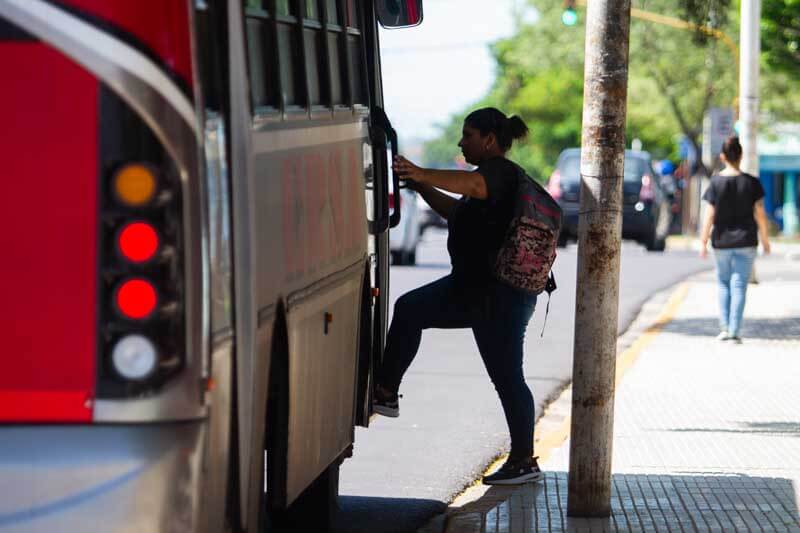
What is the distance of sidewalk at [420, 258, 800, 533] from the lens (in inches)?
302

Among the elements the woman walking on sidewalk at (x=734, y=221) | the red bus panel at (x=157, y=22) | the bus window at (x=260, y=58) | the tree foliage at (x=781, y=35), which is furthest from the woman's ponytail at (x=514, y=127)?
the tree foliage at (x=781, y=35)

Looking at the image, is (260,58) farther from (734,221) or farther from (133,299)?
(734,221)

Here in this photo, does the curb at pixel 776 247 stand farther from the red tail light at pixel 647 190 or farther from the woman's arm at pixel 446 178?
the woman's arm at pixel 446 178

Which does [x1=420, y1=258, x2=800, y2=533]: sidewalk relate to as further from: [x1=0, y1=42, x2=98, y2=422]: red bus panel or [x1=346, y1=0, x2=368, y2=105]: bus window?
[x1=0, y1=42, x2=98, y2=422]: red bus panel

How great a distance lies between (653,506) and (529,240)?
128 cm

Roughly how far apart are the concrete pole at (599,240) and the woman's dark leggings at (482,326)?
784mm

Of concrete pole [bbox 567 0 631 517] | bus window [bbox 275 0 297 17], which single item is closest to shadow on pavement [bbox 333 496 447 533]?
concrete pole [bbox 567 0 631 517]

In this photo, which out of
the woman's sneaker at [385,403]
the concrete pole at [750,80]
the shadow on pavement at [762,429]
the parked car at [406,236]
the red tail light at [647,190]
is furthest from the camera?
the red tail light at [647,190]

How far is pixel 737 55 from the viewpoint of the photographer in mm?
46875

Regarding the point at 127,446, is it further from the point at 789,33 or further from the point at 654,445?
the point at 789,33

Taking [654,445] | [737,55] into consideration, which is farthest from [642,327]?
[737,55]

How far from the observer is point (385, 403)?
8148 millimetres

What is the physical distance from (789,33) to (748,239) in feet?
32.8

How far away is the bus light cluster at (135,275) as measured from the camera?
405 centimetres
